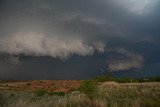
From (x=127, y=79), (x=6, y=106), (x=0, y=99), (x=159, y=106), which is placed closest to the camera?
(x=159, y=106)

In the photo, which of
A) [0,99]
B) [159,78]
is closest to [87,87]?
[0,99]

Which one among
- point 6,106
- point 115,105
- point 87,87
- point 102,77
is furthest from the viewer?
point 102,77

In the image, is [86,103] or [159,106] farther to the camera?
[86,103]

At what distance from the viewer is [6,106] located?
17984 mm

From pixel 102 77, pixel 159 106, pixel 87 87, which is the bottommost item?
pixel 159 106

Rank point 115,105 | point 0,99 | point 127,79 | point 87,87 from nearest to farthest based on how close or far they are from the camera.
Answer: point 115,105
point 0,99
point 87,87
point 127,79

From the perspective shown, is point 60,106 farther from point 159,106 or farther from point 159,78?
point 159,78

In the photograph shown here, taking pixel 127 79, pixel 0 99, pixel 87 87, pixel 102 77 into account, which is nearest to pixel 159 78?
pixel 127 79

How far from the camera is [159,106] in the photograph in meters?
15.3

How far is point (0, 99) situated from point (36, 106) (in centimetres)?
456

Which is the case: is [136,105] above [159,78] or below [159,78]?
below

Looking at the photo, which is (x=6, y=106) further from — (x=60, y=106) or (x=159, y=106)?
(x=159, y=106)

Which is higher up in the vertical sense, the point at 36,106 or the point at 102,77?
the point at 102,77

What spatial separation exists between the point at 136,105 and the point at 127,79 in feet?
285
